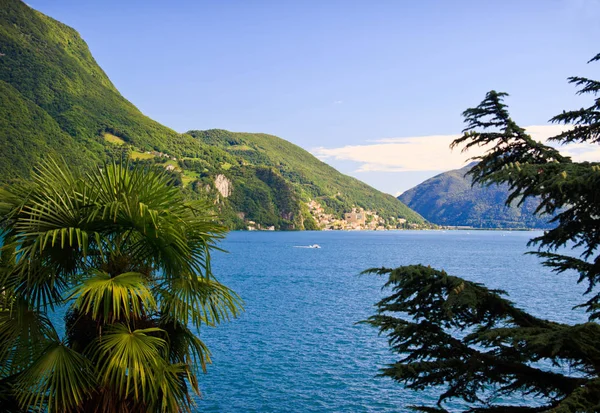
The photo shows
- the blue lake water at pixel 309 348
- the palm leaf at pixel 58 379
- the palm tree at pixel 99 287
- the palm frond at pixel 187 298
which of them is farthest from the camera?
the blue lake water at pixel 309 348

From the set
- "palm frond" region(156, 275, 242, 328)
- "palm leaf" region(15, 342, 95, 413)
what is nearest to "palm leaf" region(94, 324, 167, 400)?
"palm leaf" region(15, 342, 95, 413)

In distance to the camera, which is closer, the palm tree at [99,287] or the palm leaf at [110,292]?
the palm leaf at [110,292]

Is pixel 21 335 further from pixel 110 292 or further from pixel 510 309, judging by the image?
pixel 510 309

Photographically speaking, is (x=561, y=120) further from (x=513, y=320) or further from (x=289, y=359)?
(x=289, y=359)

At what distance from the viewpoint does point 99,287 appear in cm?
541

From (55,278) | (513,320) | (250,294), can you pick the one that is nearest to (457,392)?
(513,320)

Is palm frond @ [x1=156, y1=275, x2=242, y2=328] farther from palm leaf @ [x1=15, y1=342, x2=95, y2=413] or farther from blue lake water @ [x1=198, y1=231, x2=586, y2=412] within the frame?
blue lake water @ [x1=198, y1=231, x2=586, y2=412]

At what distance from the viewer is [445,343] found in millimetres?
6562

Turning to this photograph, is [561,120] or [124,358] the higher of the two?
[561,120]

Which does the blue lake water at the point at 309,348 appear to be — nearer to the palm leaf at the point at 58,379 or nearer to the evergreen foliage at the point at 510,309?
the evergreen foliage at the point at 510,309

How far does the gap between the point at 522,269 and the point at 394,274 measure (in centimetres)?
7676

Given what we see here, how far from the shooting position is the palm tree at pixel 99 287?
17.9 ft

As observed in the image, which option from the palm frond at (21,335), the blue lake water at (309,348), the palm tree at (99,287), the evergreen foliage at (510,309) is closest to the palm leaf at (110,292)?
the palm tree at (99,287)

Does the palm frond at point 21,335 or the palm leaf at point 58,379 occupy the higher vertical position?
the palm frond at point 21,335
